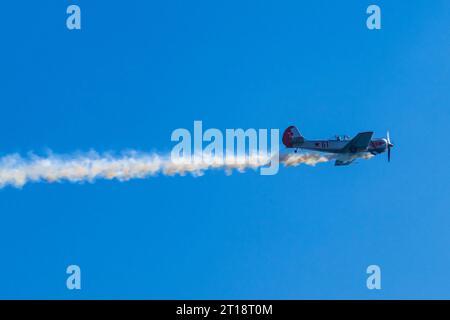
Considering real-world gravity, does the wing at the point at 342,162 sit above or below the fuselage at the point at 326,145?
below

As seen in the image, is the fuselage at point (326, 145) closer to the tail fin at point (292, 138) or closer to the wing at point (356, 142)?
the wing at point (356, 142)

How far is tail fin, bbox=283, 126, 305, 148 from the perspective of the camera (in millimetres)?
76625

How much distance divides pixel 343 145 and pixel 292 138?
3623 mm

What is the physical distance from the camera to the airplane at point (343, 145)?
7575cm

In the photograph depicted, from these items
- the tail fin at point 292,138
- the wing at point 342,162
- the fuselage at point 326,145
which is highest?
the tail fin at point 292,138

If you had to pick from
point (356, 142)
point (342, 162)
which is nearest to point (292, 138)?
point (342, 162)

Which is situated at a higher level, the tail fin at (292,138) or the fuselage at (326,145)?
the tail fin at (292,138)

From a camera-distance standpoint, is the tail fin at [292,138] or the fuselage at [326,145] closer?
the fuselage at [326,145]

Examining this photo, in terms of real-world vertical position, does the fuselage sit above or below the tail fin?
below

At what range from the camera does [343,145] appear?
249 feet

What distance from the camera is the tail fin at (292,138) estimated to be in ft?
251

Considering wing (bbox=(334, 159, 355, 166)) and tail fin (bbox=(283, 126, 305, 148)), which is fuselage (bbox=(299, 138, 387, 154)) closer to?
tail fin (bbox=(283, 126, 305, 148))
